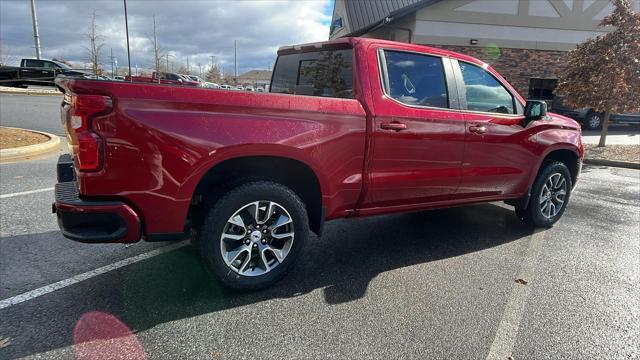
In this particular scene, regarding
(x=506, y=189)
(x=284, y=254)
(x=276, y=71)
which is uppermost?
(x=276, y=71)

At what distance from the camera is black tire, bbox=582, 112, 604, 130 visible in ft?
52.9

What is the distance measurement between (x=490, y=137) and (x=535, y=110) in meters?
0.68

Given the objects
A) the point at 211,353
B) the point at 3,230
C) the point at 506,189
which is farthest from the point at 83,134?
the point at 506,189

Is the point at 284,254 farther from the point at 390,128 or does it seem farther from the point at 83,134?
the point at 83,134

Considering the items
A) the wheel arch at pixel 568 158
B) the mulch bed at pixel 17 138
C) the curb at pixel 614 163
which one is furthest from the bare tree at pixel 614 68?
the mulch bed at pixel 17 138

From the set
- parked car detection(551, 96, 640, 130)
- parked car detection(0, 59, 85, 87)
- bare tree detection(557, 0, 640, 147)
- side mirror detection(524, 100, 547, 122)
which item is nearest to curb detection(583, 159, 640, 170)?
bare tree detection(557, 0, 640, 147)

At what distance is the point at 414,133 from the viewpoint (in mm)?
3510

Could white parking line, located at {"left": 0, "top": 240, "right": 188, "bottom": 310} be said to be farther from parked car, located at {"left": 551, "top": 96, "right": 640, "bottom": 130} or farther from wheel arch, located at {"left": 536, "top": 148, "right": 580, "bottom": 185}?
parked car, located at {"left": 551, "top": 96, "right": 640, "bottom": 130}

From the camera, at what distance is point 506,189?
175 inches

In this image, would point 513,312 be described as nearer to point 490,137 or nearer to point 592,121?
point 490,137

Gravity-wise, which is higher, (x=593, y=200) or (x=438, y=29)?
(x=438, y=29)

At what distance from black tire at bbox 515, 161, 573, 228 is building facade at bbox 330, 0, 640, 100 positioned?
12.7 m

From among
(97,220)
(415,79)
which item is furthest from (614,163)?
(97,220)

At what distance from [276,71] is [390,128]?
1.88 m
